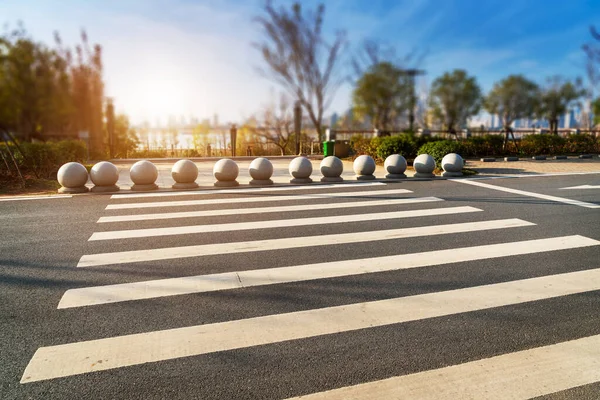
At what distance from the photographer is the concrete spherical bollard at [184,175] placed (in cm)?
1141

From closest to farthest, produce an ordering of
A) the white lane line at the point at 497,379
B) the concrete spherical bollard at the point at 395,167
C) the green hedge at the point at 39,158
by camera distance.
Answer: the white lane line at the point at 497,379, the green hedge at the point at 39,158, the concrete spherical bollard at the point at 395,167

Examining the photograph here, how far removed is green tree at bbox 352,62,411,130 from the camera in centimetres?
3538

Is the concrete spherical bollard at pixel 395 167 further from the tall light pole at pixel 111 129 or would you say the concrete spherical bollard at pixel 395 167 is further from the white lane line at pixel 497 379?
the tall light pole at pixel 111 129

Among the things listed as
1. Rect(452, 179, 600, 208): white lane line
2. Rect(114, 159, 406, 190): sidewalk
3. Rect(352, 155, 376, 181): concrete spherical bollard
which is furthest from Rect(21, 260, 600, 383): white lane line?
Rect(114, 159, 406, 190): sidewalk

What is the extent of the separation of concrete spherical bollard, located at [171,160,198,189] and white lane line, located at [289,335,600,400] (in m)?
9.48

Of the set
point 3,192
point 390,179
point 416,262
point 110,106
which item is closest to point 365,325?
point 416,262

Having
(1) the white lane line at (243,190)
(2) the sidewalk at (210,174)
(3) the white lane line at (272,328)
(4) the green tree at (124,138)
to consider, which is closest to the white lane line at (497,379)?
(3) the white lane line at (272,328)

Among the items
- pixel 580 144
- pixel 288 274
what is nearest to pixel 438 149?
pixel 580 144

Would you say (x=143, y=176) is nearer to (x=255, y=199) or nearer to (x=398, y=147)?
(x=255, y=199)

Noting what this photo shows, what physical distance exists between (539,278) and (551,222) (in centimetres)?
328

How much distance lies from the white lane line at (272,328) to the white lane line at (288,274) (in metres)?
0.83

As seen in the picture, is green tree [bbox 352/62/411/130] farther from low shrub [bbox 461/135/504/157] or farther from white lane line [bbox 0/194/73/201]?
white lane line [bbox 0/194/73/201]

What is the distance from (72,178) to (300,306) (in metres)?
8.89

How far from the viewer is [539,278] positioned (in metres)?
4.77
